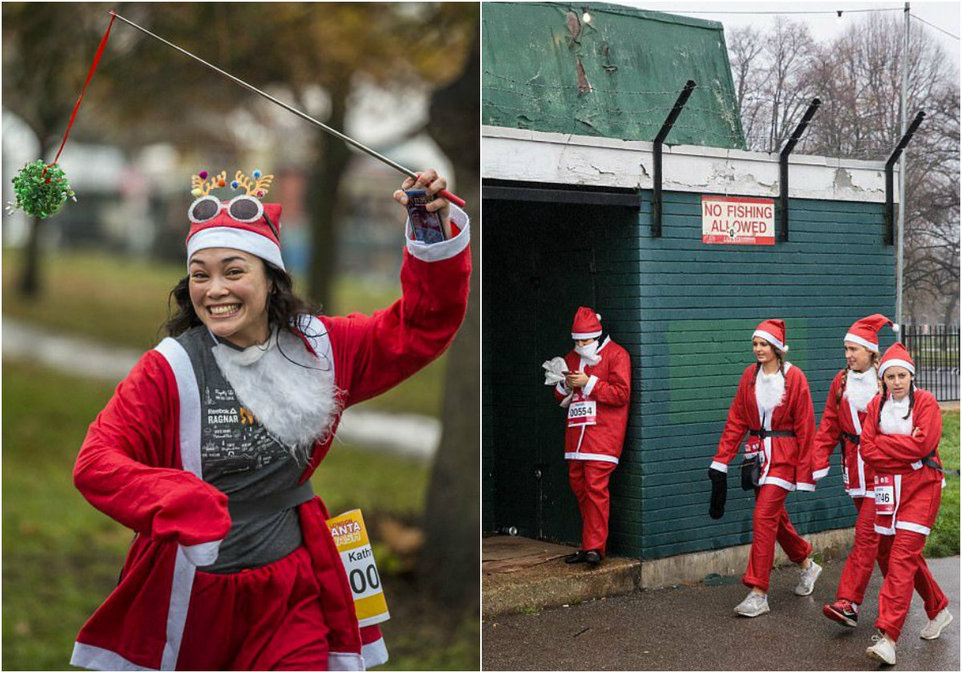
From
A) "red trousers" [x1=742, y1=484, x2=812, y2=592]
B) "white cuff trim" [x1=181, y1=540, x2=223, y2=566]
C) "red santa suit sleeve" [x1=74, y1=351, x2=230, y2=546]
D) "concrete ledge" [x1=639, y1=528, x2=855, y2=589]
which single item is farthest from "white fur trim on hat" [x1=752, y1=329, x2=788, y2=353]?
"white cuff trim" [x1=181, y1=540, x2=223, y2=566]

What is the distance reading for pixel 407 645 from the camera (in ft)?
22.3

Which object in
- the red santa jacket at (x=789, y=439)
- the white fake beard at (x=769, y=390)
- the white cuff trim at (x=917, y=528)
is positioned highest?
the white fake beard at (x=769, y=390)

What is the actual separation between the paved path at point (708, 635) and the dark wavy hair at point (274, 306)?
242 cm

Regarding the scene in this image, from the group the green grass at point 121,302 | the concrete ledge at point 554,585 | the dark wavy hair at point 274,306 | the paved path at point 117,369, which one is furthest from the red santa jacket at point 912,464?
the green grass at point 121,302

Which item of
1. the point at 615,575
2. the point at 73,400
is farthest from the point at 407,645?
the point at 73,400

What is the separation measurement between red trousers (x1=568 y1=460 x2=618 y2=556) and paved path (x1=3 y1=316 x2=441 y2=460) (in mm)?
3907

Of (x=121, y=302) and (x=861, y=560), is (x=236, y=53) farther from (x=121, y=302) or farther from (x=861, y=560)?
(x=121, y=302)

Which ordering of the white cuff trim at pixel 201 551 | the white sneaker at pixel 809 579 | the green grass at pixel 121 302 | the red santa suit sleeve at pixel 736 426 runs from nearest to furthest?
the white cuff trim at pixel 201 551 → the red santa suit sleeve at pixel 736 426 → the white sneaker at pixel 809 579 → the green grass at pixel 121 302

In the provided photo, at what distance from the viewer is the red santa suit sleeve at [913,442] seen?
17.5 ft

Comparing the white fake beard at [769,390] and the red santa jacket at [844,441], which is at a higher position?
the white fake beard at [769,390]

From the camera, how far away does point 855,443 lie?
5.71 meters

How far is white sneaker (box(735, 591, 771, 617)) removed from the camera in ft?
19.4

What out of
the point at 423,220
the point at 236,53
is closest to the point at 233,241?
the point at 423,220

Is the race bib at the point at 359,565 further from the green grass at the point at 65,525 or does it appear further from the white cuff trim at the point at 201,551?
the green grass at the point at 65,525
